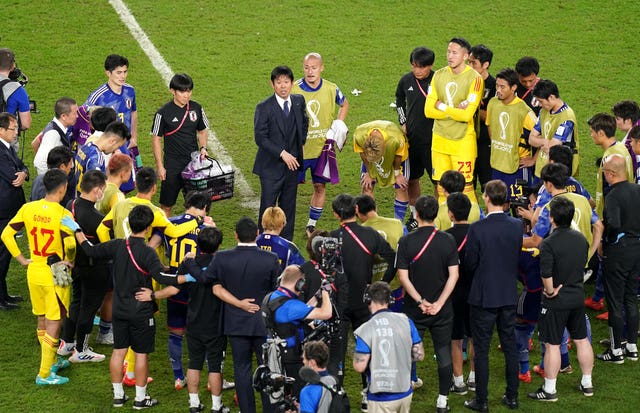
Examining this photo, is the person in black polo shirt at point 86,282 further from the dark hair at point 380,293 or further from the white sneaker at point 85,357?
the dark hair at point 380,293

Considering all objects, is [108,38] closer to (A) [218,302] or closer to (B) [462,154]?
(B) [462,154]

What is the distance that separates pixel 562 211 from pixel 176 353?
366cm

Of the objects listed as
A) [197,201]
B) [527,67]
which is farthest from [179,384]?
[527,67]

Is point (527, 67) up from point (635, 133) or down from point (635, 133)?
up

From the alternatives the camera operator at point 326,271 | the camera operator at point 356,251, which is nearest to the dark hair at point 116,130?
the camera operator at point 356,251

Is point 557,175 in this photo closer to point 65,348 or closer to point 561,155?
point 561,155

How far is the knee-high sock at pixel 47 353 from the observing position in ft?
33.2

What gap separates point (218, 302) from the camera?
31.2ft

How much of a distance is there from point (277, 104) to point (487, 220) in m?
3.49

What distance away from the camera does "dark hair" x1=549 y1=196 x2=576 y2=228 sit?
373 inches

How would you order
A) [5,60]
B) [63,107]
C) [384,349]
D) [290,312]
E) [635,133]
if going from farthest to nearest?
[5,60] < [63,107] < [635,133] < [290,312] < [384,349]

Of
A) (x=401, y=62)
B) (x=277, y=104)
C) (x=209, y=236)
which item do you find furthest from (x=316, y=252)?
(x=401, y=62)

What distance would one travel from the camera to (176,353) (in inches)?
398

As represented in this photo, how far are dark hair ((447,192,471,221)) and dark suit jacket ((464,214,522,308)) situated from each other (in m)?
0.17
